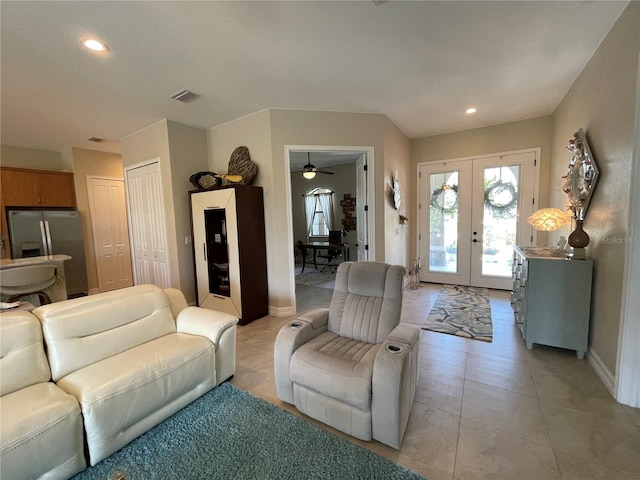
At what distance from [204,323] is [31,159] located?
18.3 feet

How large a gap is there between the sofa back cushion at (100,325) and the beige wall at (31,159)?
4732 mm

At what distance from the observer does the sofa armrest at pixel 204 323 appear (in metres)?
2.15

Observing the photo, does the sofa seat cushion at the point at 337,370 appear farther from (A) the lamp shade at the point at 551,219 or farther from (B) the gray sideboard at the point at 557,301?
(A) the lamp shade at the point at 551,219

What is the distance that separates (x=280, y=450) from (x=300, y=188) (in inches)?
288

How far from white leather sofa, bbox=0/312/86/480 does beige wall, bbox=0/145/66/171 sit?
Answer: 16.3 ft

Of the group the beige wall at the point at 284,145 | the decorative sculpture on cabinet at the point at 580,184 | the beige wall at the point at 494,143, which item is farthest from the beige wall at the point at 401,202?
the decorative sculpture on cabinet at the point at 580,184

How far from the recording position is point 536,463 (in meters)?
1.45

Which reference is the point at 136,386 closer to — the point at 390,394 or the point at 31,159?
the point at 390,394

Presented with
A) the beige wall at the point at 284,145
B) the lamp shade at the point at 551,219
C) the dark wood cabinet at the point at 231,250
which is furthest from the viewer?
the beige wall at the point at 284,145

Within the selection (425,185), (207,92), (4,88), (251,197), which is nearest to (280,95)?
(207,92)

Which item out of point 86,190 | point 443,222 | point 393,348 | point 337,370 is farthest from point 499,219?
point 86,190

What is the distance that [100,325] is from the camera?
191cm

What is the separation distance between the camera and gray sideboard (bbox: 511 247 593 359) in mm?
2402

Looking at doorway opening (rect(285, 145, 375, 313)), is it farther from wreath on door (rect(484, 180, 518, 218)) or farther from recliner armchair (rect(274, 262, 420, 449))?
wreath on door (rect(484, 180, 518, 218))
